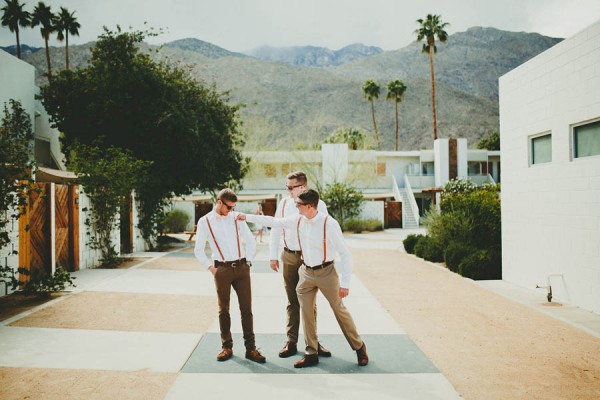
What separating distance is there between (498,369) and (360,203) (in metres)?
28.6

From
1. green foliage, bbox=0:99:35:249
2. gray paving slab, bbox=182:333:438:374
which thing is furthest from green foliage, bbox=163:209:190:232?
gray paving slab, bbox=182:333:438:374

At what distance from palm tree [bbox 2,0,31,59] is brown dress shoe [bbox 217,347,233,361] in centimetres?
4483

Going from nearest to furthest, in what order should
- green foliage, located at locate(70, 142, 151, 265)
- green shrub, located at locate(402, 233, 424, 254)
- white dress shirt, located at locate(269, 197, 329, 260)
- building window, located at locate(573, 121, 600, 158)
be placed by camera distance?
white dress shirt, located at locate(269, 197, 329, 260)
building window, located at locate(573, 121, 600, 158)
green foliage, located at locate(70, 142, 151, 265)
green shrub, located at locate(402, 233, 424, 254)

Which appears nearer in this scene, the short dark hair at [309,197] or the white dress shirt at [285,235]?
the short dark hair at [309,197]

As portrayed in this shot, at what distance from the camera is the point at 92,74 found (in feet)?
62.2

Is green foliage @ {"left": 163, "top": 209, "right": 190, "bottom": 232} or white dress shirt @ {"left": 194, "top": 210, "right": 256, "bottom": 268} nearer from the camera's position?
white dress shirt @ {"left": 194, "top": 210, "right": 256, "bottom": 268}

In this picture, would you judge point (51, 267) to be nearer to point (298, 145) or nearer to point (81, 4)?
point (298, 145)

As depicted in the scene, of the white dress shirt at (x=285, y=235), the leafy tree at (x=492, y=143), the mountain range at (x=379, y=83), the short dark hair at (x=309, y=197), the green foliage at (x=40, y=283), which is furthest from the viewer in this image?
the mountain range at (x=379, y=83)

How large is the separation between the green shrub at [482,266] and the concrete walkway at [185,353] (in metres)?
2.64

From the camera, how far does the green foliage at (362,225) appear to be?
3259cm

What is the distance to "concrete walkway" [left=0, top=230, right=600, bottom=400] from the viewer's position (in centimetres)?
453

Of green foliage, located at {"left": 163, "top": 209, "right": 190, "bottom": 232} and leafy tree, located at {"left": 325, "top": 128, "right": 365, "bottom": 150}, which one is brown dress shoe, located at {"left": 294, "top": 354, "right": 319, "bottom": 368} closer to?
green foliage, located at {"left": 163, "top": 209, "right": 190, "bottom": 232}

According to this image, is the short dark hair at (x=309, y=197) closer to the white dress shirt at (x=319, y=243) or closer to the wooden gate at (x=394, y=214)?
the white dress shirt at (x=319, y=243)

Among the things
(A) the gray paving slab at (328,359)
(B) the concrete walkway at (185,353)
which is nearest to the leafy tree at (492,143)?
(B) the concrete walkway at (185,353)
